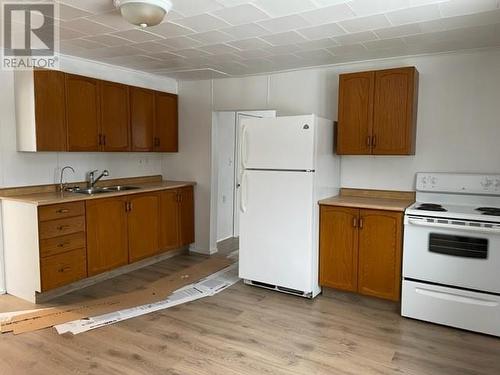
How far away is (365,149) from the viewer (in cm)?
359

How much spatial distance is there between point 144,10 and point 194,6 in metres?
0.36

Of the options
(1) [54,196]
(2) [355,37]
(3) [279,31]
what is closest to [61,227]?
(1) [54,196]

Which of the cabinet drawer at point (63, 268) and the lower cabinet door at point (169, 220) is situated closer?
the cabinet drawer at point (63, 268)

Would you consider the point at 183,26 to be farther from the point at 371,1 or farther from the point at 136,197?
the point at 136,197

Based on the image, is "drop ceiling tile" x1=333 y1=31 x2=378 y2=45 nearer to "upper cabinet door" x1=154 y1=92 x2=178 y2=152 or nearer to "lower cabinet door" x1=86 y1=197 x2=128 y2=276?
"upper cabinet door" x1=154 y1=92 x2=178 y2=152

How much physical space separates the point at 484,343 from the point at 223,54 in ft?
10.4

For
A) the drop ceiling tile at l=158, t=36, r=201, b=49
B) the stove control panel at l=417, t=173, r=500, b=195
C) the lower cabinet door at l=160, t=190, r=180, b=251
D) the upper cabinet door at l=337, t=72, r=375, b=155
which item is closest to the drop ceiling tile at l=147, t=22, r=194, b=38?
the drop ceiling tile at l=158, t=36, r=201, b=49

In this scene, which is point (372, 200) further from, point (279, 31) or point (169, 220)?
point (169, 220)

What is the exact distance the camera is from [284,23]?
2.76 m

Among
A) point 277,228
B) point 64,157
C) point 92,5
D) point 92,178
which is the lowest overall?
point 277,228

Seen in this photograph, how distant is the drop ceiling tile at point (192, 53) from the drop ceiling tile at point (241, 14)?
0.84 meters

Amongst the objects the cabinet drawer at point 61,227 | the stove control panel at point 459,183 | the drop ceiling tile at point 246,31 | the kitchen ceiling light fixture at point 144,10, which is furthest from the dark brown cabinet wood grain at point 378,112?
the cabinet drawer at point 61,227

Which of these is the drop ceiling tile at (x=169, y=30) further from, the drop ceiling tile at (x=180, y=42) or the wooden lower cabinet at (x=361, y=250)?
the wooden lower cabinet at (x=361, y=250)

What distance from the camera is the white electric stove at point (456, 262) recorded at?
2.84 meters
